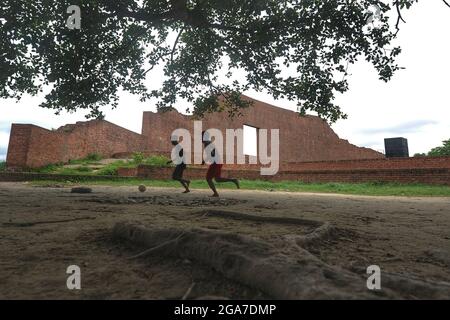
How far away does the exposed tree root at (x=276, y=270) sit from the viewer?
1.42 meters

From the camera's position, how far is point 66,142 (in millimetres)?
19734

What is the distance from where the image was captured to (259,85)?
342 inches

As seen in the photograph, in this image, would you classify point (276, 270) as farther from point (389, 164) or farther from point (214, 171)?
point (389, 164)

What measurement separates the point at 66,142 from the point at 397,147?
790 inches

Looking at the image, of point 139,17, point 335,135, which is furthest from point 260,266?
point 335,135

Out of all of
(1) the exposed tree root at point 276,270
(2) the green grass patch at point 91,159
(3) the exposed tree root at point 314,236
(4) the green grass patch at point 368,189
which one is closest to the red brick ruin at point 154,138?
(2) the green grass patch at point 91,159

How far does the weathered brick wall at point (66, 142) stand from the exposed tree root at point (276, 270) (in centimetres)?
1698

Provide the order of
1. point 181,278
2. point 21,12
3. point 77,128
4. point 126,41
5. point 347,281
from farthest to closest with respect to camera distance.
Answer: point 77,128, point 126,41, point 21,12, point 181,278, point 347,281

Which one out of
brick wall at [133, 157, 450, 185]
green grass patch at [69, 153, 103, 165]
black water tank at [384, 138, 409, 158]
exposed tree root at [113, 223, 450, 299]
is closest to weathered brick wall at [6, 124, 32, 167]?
green grass patch at [69, 153, 103, 165]

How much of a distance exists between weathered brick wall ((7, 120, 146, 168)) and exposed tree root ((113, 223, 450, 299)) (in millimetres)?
16981

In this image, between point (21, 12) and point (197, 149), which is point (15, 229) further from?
point (197, 149)

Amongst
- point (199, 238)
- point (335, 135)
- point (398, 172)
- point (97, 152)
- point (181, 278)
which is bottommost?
point (181, 278)

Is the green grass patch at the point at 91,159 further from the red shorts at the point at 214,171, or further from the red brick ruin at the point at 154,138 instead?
the red shorts at the point at 214,171

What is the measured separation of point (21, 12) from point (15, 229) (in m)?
4.73
